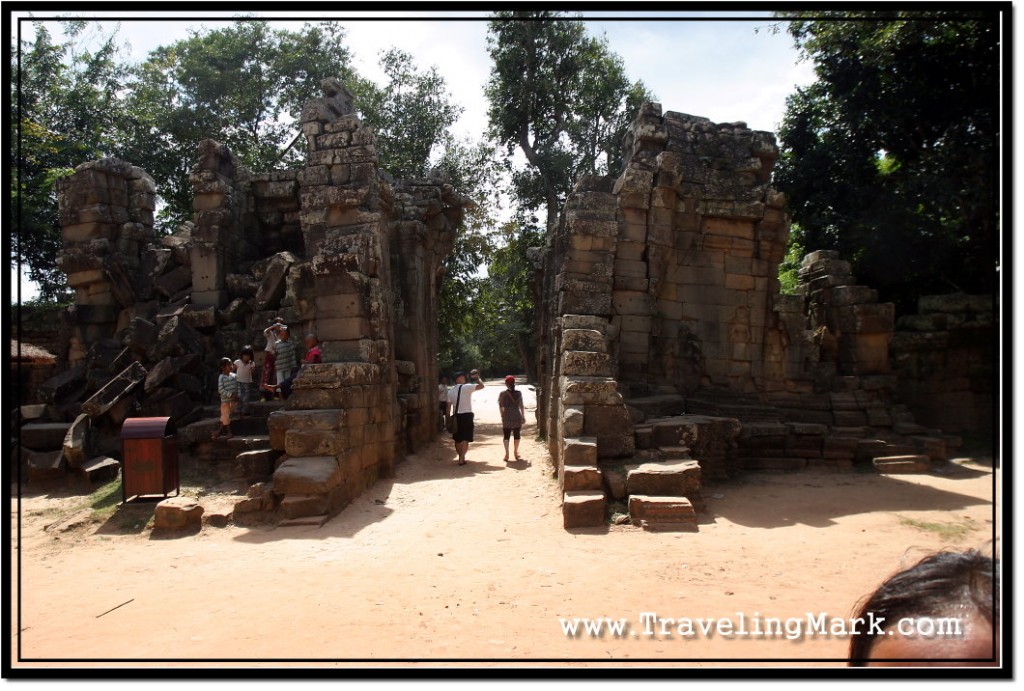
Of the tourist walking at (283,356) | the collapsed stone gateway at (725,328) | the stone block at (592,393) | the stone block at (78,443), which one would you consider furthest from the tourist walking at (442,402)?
the stone block at (592,393)

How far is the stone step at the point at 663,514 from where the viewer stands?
655 cm

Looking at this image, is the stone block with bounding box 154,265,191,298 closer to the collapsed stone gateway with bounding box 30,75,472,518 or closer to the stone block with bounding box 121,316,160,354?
the collapsed stone gateway with bounding box 30,75,472,518

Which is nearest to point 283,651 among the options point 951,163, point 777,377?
point 777,377

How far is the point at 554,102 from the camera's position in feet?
72.5

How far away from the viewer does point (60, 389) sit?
11.2 metres

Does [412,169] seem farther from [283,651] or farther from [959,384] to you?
[283,651]

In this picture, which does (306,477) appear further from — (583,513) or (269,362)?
(269,362)

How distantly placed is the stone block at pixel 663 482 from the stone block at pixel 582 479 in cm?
35

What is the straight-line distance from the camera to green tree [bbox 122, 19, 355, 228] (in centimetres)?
2302

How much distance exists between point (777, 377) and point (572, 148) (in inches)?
546

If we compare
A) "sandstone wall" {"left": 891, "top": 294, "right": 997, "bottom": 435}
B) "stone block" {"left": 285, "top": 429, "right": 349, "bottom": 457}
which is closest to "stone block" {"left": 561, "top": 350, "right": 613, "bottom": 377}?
"stone block" {"left": 285, "top": 429, "right": 349, "bottom": 457}

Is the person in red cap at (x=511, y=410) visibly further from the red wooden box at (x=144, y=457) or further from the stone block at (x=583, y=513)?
the red wooden box at (x=144, y=457)

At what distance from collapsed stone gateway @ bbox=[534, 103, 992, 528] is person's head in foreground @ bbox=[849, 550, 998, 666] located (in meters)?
6.48

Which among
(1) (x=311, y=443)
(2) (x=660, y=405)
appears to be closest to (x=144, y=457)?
(1) (x=311, y=443)
